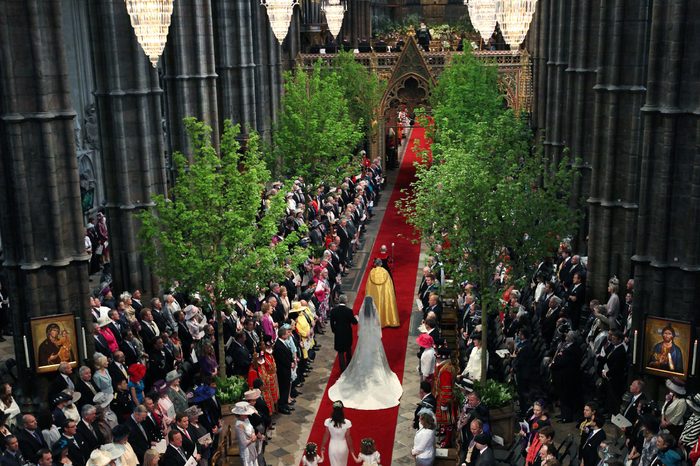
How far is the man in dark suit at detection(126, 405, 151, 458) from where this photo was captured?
1470 centimetres

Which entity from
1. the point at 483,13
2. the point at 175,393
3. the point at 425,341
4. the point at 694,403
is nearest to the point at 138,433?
the point at 175,393

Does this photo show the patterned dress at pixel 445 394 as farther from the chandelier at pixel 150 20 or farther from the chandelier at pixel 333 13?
the chandelier at pixel 333 13

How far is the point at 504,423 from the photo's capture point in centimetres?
1695

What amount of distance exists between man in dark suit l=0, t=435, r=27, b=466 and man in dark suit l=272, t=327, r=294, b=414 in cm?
660

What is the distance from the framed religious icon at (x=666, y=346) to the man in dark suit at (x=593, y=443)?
129 inches

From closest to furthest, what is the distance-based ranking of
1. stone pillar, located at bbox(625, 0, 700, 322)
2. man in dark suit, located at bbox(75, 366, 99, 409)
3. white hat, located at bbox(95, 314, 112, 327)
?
stone pillar, located at bbox(625, 0, 700, 322) → man in dark suit, located at bbox(75, 366, 99, 409) → white hat, located at bbox(95, 314, 112, 327)

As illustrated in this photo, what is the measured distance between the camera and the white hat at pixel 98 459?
521 inches

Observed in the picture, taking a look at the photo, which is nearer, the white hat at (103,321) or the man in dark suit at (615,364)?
the man in dark suit at (615,364)

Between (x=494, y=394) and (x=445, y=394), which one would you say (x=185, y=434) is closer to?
(x=445, y=394)

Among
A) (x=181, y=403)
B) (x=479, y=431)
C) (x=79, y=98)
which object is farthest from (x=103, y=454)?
(x=79, y=98)

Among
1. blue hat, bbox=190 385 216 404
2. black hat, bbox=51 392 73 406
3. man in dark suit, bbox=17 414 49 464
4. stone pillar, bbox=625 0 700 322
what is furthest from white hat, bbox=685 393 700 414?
man in dark suit, bbox=17 414 49 464

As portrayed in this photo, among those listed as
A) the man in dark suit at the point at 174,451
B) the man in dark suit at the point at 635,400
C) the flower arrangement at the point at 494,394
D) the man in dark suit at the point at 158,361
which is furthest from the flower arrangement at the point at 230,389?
the man in dark suit at the point at 635,400

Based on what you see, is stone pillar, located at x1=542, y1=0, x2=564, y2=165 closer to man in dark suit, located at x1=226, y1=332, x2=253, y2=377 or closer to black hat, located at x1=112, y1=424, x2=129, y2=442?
man in dark suit, located at x1=226, y1=332, x2=253, y2=377

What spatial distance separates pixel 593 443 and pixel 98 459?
775 cm
